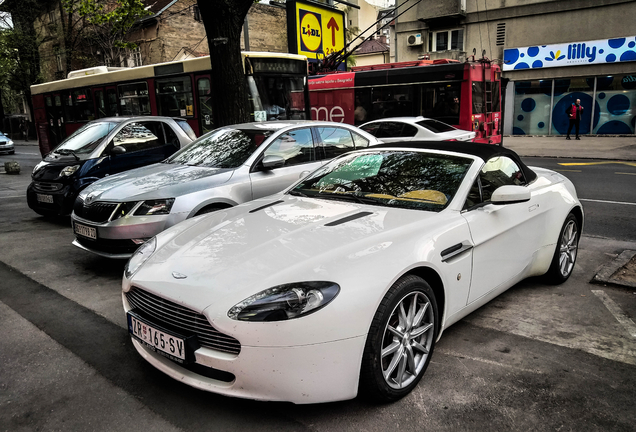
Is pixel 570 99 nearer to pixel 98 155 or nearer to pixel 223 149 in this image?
pixel 223 149

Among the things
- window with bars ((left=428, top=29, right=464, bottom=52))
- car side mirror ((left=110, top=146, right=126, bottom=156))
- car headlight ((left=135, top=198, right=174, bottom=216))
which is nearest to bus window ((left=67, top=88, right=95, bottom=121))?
car side mirror ((left=110, top=146, right=126, bottom=156))

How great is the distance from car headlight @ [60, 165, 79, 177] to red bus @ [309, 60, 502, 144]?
1044cm

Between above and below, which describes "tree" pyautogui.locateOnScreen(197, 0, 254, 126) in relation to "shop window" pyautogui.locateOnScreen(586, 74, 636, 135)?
above

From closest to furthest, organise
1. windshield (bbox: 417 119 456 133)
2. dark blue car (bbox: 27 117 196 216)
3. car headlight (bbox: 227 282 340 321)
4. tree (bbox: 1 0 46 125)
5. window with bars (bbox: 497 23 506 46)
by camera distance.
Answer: car headlight (bbox: 227 282 340 321)
dark blue car (bbox: 27 117 196 216)
windshield (bbox: 417 119 456 133)
window with bars (bbox: 497 23 506 46)
tree (bbox: 1 0 46 125)

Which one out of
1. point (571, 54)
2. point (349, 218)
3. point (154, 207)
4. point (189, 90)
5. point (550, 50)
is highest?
point (550, 50)

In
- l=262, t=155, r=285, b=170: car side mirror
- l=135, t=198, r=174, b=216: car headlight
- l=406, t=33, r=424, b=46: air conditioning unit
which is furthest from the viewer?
l=406, t=33, r=424, b=46: air conditioning unit

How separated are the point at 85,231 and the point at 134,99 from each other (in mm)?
8614

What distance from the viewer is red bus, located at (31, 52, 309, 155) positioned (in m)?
11.2

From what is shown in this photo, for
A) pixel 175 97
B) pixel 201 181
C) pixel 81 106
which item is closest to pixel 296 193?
pixel 201 181

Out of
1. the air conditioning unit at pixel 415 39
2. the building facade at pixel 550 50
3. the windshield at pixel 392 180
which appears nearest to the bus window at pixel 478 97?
the building facade at pixel 550 50

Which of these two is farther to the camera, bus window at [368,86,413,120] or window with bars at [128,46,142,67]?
window with bars at [128,46,142,67]

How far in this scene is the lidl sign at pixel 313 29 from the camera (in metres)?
19.0

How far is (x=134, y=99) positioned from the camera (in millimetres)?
12898

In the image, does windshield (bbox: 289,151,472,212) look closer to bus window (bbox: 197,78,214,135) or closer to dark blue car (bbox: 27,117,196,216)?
dark blue car (bbox: 27,117,196,216)
